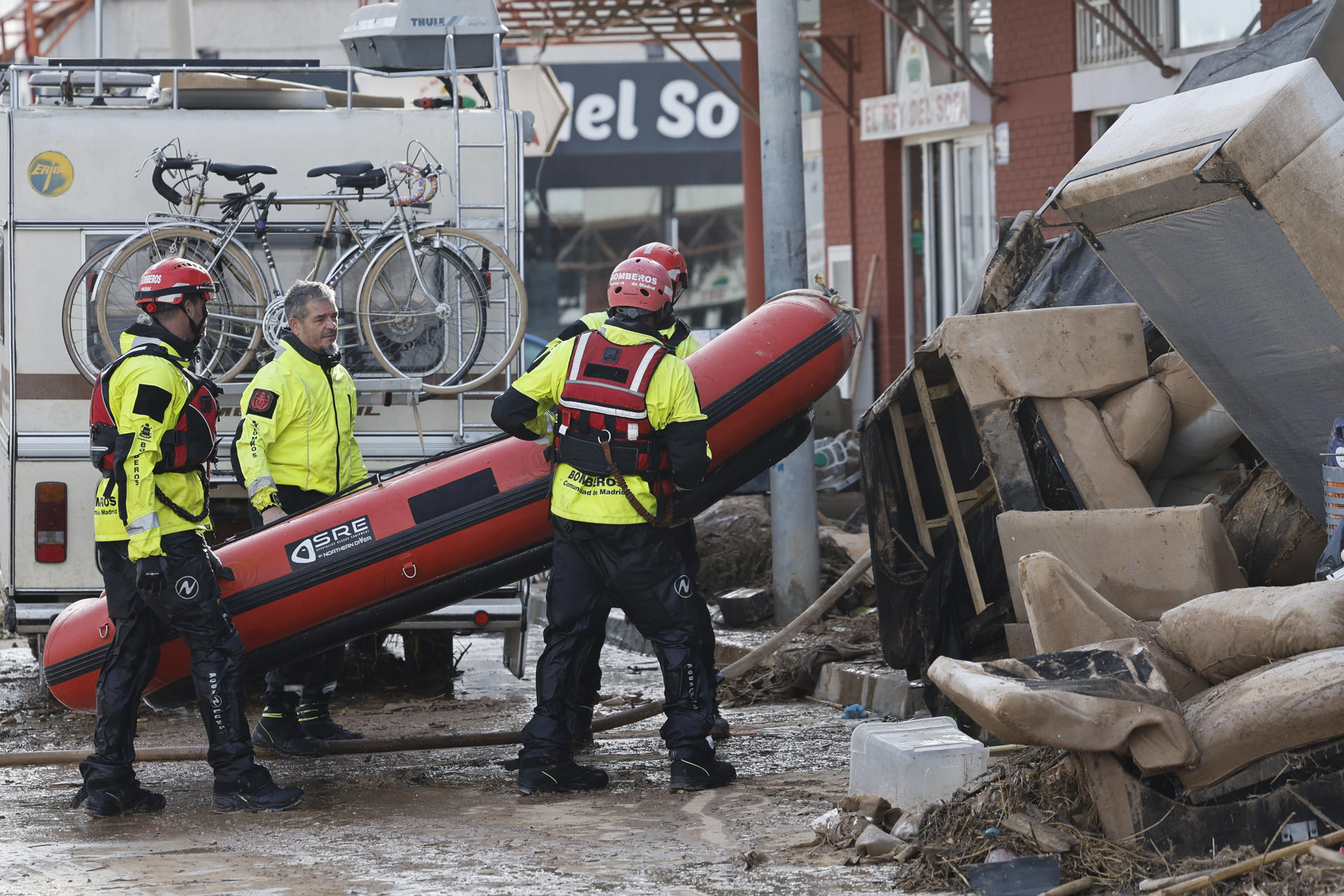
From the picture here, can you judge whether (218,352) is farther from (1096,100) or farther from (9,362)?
(1096,100)

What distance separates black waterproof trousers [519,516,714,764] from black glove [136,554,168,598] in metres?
1.41

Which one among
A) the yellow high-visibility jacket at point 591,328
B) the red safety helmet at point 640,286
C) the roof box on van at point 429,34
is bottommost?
the yellow high-visibility jacket at point 591,328

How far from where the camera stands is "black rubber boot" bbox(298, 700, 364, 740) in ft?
23.7

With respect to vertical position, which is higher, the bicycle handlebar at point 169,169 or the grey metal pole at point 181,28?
the grey metal pole at point 181,28

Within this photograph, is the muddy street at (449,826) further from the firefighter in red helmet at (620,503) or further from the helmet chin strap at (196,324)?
the helmet chin strap at (196,324)

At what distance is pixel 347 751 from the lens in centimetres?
703

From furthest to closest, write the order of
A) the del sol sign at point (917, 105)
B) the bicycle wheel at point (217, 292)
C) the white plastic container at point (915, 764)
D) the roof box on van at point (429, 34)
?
the del sol sign at point (917, 105) → the roof box on van at point (429, 34) → the bicycle wheel at point (217, 292) → the white plastic container at point (915, 764)

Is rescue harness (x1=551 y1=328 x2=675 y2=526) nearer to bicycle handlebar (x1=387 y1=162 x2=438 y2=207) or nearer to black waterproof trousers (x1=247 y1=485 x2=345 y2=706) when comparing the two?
black waterproof trousers (x1=247 y1=485 x2=345 y2=706)

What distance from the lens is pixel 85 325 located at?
7488 millimetres

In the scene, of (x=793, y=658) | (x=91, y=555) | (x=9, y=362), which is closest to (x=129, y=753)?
(x=91, y=555)

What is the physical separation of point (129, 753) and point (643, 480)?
215cm

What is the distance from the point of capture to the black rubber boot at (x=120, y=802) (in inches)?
236

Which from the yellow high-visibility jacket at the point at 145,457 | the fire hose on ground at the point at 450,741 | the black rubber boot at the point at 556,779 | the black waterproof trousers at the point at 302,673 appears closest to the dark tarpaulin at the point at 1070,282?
the fire hose on ground at the point at 450,741

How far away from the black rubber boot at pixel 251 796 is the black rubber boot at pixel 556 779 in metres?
0.84
